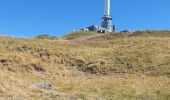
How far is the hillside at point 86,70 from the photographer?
34.6 metres

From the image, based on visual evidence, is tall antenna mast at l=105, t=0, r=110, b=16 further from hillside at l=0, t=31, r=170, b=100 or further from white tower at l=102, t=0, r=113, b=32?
hillside at l=0, t=31, r=170, b=100

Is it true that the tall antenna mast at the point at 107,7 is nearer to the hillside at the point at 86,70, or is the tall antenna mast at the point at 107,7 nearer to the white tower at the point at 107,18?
the white tower at the point at 107,18

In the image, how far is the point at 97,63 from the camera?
49938mm

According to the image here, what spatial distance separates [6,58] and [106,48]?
16.4 meters

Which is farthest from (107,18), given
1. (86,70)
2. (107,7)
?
(86,70)

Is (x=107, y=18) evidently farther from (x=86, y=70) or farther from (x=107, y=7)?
(x=86, y=70)

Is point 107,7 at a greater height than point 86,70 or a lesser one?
greater

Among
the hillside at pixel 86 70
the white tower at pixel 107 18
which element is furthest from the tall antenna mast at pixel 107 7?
the hillside at pixel 86 70

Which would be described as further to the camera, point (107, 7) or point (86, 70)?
point (107, 7)

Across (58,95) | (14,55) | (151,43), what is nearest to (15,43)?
(14,55)

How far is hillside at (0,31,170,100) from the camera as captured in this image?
34.6m

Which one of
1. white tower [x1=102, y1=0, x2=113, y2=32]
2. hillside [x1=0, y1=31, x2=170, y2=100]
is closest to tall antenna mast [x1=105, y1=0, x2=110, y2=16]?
white tower [x1=102, y1=0, x2=113, y2=32]

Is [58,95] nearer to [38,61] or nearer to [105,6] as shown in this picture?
[38,61]

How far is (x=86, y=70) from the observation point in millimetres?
47969
